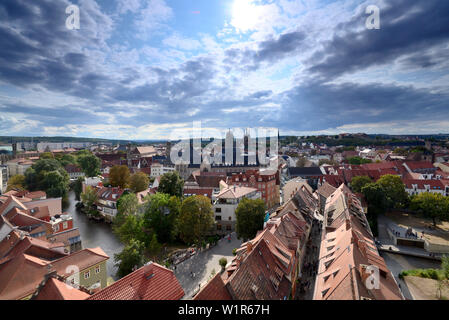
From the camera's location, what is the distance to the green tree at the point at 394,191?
35.7m

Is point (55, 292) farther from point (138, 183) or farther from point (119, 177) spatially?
point (119, 177)

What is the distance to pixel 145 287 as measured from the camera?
37.1 feet

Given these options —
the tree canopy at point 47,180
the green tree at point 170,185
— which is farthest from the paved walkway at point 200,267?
the tree canopy at point 47,180

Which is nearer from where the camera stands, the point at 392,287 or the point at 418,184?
the point at 392,287

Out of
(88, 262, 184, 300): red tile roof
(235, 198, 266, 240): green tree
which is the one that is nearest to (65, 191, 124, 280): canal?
(88, 262, 184, 300): red tile roof

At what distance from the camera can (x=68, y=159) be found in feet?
250

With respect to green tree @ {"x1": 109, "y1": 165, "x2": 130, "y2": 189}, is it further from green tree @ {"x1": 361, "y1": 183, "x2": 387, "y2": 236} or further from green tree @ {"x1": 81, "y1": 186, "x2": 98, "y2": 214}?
green tree @ {"x1": 361, "y1": 183, "x2": 387, "y2": 236}

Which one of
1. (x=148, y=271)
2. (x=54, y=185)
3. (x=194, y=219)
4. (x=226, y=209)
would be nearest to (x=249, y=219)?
(x=194, y=219)

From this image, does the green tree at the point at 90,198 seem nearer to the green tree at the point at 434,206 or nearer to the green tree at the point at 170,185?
the green tree at the point at 170,185

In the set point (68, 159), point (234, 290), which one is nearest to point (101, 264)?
point (234, 290)

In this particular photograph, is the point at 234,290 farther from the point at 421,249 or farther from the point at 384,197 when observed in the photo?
the point at 384,197

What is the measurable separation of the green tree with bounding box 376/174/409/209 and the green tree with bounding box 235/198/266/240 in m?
22.4

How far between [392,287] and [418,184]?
3700cm

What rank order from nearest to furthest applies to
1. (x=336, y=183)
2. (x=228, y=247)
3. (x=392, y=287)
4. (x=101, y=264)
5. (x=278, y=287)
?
(x=392, y=287) → (x=278, y=287) → (x=101, y=264) → (x=228, y=247) → (x=336, y=183)
